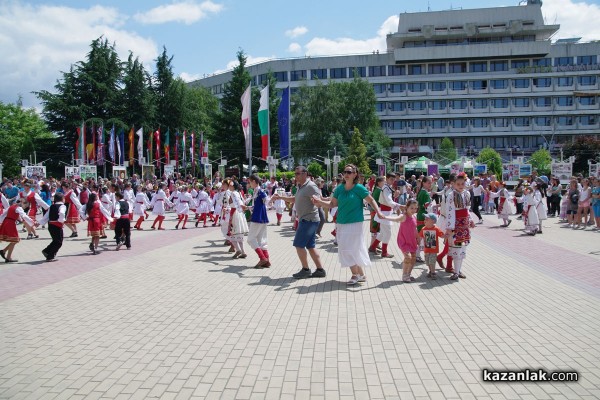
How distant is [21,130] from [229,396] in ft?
242

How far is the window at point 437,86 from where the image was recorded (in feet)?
247

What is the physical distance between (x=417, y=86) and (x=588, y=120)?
86.2 feet

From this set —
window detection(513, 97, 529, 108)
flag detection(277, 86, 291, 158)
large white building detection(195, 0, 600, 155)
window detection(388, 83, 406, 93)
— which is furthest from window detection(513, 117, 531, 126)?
flag detection(277, 86, 291, 158)

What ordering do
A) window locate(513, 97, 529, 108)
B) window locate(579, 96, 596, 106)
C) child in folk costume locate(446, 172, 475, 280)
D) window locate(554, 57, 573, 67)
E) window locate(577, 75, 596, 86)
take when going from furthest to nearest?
window locate(554, 57, 573, 67) < window locate(513, 97, 529, 108) < window locate(579, 96, 596, 106) < window locate(577, 75, 596, 86) < child in folk costume locate(446, 172, 475, 280)

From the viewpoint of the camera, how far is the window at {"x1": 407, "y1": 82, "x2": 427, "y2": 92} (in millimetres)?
76188

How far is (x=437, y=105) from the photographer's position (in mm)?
76312

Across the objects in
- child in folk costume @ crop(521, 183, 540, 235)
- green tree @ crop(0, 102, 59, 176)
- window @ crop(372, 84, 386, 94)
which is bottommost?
child in folk costume @ crop(521, 183, 540, 235)

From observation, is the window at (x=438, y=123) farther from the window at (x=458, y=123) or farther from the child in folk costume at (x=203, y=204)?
the child in folk costume at (x=203, y=204)

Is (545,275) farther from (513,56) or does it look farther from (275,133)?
(513,56)

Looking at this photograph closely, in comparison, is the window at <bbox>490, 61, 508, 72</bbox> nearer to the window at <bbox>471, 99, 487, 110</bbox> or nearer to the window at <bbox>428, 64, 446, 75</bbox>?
the window at <bbox>471, 99, 487, 110</bbox>

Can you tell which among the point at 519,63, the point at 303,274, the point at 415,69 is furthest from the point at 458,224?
the point at 519,63

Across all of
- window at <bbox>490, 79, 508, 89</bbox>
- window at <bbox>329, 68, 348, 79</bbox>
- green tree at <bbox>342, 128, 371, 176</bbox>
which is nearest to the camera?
green tree at <bbox>342, 128, 371, 176</bbox>

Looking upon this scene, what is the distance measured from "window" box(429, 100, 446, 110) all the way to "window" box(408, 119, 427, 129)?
2622 mm

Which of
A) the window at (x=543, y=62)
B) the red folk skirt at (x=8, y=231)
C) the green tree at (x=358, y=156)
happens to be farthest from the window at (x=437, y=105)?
the red folk skirt at (x=8, y=231)
